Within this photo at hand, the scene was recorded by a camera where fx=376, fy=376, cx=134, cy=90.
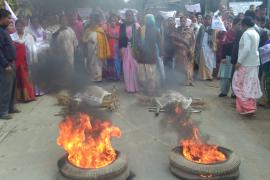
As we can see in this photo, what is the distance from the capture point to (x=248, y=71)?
718 cm

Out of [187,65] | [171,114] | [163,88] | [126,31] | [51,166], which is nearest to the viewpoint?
[51,166]

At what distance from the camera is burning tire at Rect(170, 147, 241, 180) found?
4273 millimetres

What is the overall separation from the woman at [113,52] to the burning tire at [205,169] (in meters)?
6.88

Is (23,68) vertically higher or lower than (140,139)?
higher

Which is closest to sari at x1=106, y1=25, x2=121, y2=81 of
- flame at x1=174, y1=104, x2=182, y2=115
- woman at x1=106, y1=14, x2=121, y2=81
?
woman at x1=106, y1=14, x2=121, y2=81

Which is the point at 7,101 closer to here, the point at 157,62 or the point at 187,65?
the point at 157,62

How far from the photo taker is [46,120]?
7.11 metres

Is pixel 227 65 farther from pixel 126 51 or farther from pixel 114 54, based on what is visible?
pixel 114 54

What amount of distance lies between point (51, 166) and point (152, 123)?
8.00ft

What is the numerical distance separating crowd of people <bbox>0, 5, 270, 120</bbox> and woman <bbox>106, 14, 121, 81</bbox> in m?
0.03

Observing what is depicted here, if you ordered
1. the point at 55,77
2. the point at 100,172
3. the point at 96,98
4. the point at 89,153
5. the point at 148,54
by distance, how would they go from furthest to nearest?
the point at 148,54 < the point at 96,98 < the point at 55,77 < the point at 89,153 < the point at 100,172

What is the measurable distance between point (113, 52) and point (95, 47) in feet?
1.84

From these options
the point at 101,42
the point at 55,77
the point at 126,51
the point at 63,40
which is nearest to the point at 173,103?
the point at 55,77

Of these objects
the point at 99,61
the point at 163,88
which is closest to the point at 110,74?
the point at 99,61
